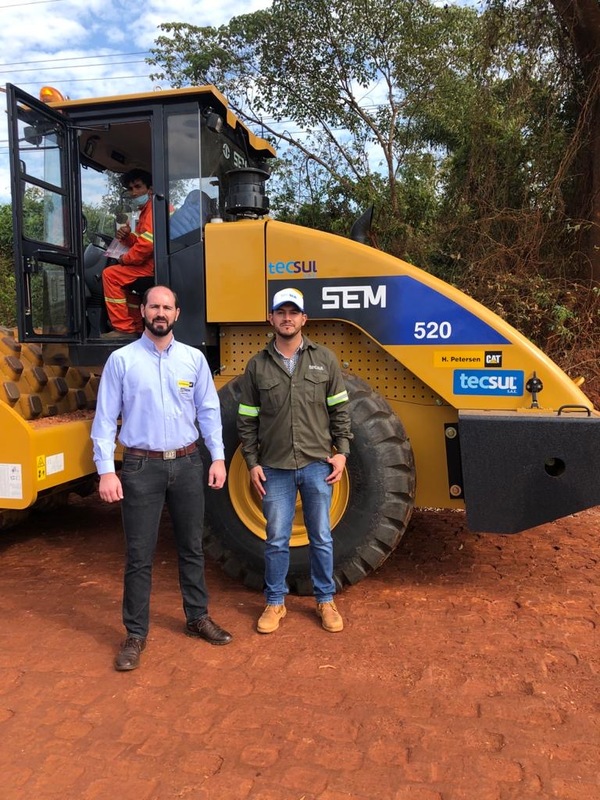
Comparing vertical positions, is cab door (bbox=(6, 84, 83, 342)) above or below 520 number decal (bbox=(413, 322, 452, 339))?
above

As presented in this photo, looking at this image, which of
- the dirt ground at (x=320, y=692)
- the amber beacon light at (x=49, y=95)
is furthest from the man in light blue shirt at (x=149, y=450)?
the amber beacon light at (x=49, y=95)

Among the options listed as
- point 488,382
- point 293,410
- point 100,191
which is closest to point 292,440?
point 293,410

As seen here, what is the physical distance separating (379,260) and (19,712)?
2.86 m

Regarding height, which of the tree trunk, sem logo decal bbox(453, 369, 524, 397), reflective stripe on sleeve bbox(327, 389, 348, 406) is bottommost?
reflective stripe on sleeve bbox(327, 389, 348, 406)

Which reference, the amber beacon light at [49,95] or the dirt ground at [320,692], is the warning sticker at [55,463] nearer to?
the dirt ground at [320,692]

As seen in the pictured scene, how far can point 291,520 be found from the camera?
347 centimetres

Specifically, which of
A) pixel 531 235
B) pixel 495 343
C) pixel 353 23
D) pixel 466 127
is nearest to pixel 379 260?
pixel 495 343

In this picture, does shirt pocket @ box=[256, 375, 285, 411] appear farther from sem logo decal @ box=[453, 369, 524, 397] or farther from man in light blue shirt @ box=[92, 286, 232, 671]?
sem logo decal @ box=[453, 369, 524, 397]

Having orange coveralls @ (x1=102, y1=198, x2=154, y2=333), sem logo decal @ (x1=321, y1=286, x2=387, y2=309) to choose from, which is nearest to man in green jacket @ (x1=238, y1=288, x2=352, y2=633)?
sem logo decal @ (x1=321, y1=286, x2=387, y2=309)

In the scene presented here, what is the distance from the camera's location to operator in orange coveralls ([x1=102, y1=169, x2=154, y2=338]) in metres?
4.00

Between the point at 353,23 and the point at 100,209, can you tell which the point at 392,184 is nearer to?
the point at 353,23

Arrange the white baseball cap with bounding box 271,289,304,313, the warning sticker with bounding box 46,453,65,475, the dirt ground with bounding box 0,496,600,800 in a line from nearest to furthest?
the dirt ground with bounding box 0,496,600,800 < the white baseball cap with bounding box 271,289,304,313 < the warning sticker with bounding box 46,453,65,475

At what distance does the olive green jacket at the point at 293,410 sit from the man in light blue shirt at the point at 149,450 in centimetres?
27

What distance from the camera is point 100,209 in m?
4.34
